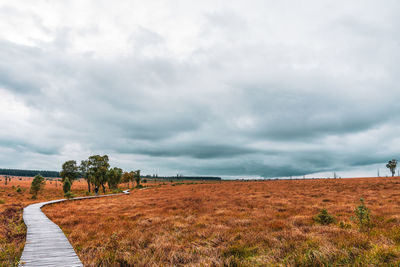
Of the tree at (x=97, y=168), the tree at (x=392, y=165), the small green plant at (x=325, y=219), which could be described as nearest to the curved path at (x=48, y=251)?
the small green plant at (x=325, y=219)

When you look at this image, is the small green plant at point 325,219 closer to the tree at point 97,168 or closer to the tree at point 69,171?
the tree at point 97,168

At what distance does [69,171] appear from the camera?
226ft

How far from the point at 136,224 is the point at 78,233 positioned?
378 cm

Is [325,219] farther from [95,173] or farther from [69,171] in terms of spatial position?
[69,171]

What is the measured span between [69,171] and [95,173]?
21591 mm

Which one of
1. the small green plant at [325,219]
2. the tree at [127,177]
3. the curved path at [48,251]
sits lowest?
the tree at [127,177]

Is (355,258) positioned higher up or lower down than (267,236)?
higher up

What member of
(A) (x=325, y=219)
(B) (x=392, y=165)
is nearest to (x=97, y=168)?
(A) (x=325, y=219)

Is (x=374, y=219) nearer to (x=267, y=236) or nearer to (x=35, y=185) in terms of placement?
(x=267, y=236)

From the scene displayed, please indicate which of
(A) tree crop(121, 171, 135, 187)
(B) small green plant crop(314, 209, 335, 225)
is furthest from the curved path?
(A) tree crop(121, 171, 135, 187)

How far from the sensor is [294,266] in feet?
22.0

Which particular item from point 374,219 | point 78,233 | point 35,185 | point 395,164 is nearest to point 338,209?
point 374,219

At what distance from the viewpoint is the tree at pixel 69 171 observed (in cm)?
6825

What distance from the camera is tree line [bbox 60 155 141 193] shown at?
54375 millimetres
